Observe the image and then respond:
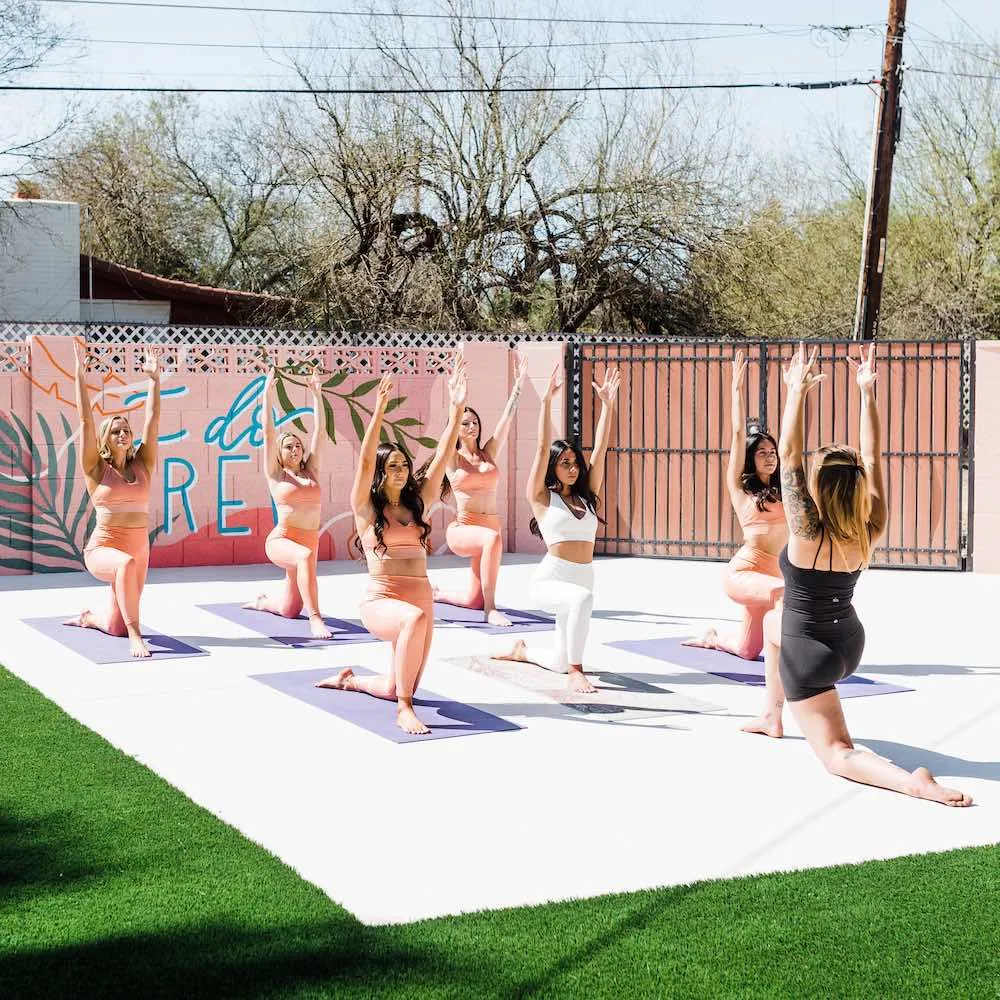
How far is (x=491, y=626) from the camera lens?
10.2 m

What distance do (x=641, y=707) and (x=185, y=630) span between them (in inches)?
150

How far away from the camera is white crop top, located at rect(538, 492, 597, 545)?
796cm

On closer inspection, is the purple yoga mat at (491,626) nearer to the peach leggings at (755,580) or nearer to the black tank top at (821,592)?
the peach leggings at (755,580)

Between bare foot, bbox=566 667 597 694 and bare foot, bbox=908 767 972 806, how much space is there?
7.52 ft

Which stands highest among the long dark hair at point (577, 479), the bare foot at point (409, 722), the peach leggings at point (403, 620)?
the long dark hair at point (577, 479)

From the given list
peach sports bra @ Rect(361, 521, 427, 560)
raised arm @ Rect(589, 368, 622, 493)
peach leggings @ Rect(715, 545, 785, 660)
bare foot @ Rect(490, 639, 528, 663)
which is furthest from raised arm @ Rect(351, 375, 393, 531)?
peach leggings @ Rect(715, 545, 785, 660)

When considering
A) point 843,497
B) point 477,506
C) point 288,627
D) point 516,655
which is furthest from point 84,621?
→ point 843,497

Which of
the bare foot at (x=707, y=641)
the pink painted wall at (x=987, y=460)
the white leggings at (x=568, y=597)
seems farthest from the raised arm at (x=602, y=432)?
the pink painted wall at (x=987, y=460)

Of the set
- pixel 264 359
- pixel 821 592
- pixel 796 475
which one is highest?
pixel 264 359

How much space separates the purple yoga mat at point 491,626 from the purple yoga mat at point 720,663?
33.9 inches

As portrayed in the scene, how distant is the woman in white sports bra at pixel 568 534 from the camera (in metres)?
7.89

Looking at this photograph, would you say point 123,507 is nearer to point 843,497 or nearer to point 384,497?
point 384,497

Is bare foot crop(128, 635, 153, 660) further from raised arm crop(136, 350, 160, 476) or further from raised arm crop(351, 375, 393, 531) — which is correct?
raised arm crop(351, 375, 393, 531)

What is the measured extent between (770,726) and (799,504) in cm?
149
